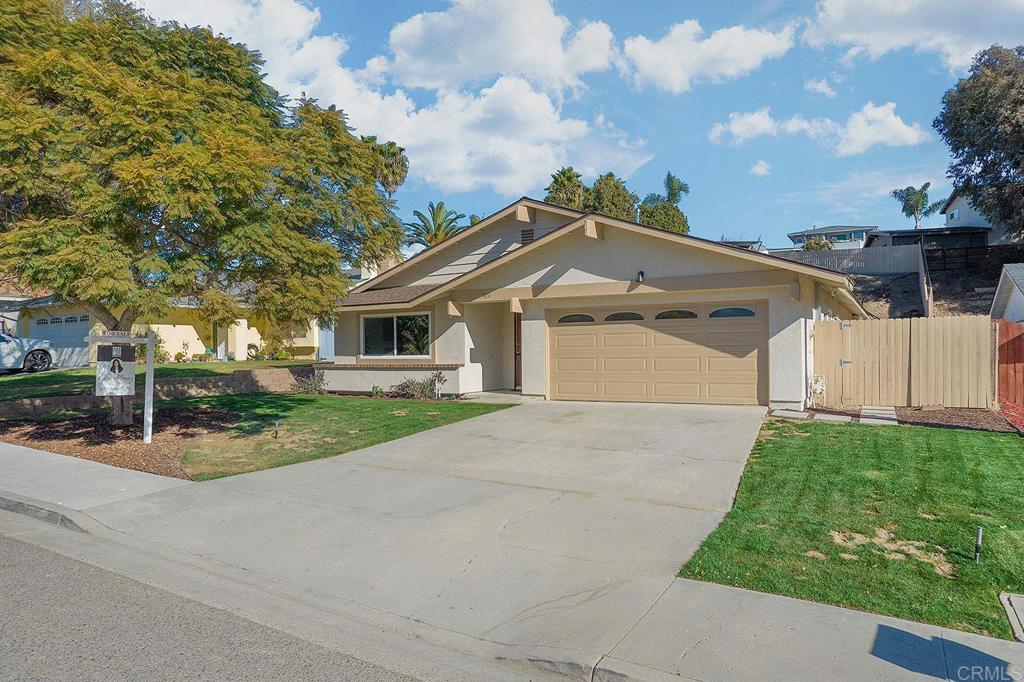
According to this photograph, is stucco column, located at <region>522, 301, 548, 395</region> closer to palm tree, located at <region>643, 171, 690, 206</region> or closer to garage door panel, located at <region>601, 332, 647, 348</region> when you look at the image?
garage door panel, located at <region>601, 332, 647, 348</region>

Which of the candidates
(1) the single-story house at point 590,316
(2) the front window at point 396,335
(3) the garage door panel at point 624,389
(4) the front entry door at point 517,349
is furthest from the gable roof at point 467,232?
(3) the garage door panel at point 624,389

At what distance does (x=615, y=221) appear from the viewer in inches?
583

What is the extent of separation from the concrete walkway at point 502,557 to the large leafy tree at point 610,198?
2572 centimetres

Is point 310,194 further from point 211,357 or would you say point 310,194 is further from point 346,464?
point 211,357

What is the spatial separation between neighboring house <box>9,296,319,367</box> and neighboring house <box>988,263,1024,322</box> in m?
24.6

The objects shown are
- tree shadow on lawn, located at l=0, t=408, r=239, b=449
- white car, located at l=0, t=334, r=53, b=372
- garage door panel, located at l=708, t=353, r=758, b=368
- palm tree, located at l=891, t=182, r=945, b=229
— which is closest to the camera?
tree shadow on lawn, located at l=0, t=408, r=239, b=449

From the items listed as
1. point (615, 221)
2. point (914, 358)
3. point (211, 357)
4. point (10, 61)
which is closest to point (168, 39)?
point (10, 61)

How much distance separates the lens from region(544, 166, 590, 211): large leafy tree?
37094 mm

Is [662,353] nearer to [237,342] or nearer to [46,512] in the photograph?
[46,512]

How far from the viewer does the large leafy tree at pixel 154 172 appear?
9.25 m

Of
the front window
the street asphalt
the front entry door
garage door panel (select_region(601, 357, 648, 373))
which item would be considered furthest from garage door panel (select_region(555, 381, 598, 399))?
the street asphalt

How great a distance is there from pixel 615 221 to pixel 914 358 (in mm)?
6908

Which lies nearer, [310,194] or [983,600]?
[983,600]

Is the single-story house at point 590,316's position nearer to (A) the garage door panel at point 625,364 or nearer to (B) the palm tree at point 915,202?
(A) the garage door panel at point 625,364
